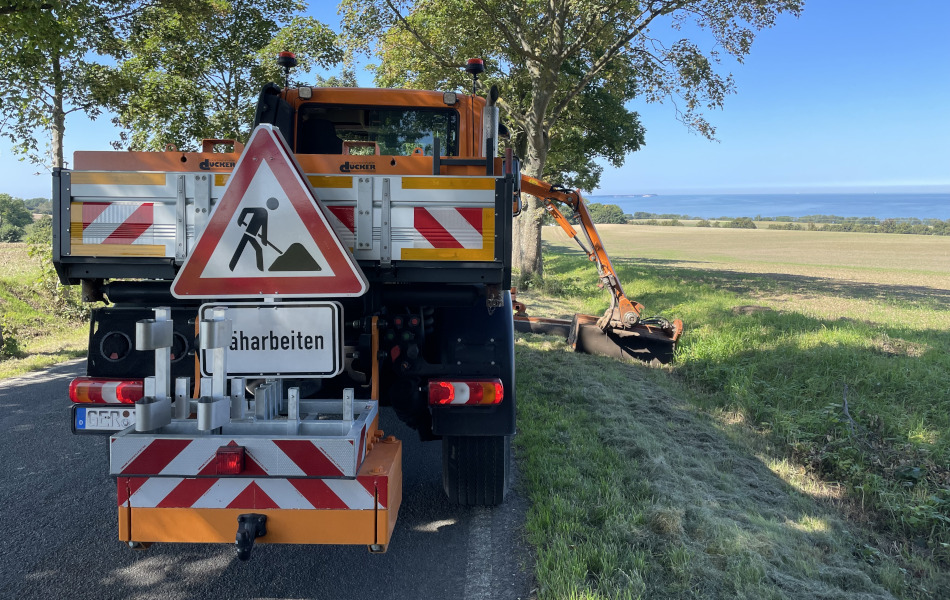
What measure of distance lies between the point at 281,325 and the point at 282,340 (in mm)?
65

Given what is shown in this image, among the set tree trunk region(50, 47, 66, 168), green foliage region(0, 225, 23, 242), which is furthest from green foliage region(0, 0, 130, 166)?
green foliage region(0, 225, 23, 242)

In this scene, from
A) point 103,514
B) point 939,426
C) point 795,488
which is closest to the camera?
point 103,514

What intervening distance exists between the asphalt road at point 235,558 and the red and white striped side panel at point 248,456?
31.8 inches

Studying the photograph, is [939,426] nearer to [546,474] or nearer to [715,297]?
[546,474]

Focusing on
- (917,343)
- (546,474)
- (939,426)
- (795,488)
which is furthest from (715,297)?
(546,474)

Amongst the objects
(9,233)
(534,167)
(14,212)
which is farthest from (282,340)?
(14,212)

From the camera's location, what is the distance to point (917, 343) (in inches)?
348

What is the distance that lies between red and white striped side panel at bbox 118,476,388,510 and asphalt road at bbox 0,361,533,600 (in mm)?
602

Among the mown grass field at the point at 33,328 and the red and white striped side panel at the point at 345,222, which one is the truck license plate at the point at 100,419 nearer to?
the red and white striped side panel at the point at 345,222

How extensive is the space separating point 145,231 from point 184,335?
2.59 ft

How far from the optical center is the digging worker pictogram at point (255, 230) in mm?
2693

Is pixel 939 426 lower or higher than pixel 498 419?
lower

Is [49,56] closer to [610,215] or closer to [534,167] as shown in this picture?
[534,167]

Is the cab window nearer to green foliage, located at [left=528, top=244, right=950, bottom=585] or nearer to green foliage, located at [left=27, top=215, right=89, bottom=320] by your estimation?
green foliage, located at [left=528, top=244, right=950, bottom=585]
